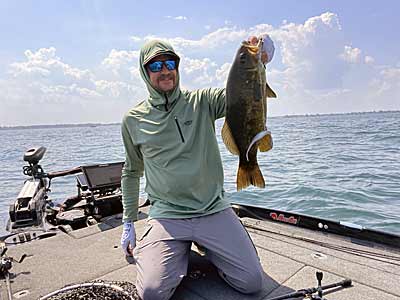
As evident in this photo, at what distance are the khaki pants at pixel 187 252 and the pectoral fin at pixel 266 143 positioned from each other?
869 millimetres

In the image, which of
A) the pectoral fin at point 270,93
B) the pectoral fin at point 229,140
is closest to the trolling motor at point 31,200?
the pectoral fin at point 229,140

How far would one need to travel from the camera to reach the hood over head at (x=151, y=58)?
258 centimetres

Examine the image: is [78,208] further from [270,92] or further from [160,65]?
[270,92]

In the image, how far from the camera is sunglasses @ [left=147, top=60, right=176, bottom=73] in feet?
8.52

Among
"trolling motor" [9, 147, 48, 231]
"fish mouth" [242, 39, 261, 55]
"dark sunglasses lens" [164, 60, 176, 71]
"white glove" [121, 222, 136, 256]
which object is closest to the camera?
"fish mouth" [242, 39, 261, 55]

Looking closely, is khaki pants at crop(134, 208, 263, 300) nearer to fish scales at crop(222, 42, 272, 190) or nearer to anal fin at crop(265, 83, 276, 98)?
fish scales at crop(222, 42, 272, 190)

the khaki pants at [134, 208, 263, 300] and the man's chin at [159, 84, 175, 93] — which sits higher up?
the man's chin at [159, 84, 175, 93]

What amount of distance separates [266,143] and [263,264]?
1370 millimetres

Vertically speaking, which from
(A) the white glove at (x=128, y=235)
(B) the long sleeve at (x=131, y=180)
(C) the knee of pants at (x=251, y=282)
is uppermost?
(B) the long sleeve at (x=131, y=180)

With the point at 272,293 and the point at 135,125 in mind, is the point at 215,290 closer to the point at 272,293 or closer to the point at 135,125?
the point at 272,293

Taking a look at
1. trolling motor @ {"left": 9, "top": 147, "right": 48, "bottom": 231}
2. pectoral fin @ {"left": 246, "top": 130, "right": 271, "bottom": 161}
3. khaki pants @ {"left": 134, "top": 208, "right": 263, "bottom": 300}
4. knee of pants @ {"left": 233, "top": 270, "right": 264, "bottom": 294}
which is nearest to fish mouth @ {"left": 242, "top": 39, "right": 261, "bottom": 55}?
pectoral fin @ {"left": 246, "top": 130, "right": 271, "bottom": 161}

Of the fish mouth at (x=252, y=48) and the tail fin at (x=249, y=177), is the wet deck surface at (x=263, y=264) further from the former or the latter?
the fish mouth at (x=252, y=48)

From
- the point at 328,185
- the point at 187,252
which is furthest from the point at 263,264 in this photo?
the point at 328,185

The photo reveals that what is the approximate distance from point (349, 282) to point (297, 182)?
8.22 metres
